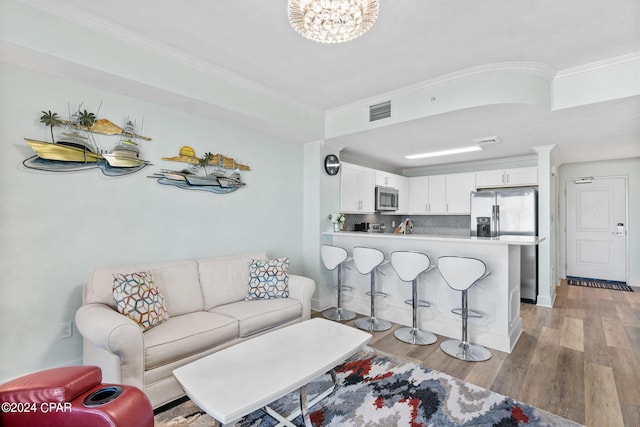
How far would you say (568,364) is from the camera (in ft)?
8.95

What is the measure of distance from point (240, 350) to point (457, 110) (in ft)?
9.41

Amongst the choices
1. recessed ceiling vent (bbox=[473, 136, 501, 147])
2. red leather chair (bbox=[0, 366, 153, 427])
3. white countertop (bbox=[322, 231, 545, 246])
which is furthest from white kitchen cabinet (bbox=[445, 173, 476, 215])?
red leather chair (bbox=[0, 366, 153, 427])

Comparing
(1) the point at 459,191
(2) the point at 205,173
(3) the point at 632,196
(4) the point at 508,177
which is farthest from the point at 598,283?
(2) the point at 205,173

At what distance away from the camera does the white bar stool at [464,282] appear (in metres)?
2.85

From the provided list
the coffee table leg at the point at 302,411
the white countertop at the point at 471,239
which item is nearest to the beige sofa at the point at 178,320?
the coffee table leg at the point at 302,411

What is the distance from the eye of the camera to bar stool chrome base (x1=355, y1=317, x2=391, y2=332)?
3.54m

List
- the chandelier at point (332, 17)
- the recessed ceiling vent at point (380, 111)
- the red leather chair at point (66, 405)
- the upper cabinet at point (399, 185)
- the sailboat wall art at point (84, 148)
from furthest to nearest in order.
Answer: the upper cabinet at point (399, 185), the recessed ceiling vent at point (380, 111), the sailboat wall art at point (84, 148), the chandelier at point (332, 17), the red leather chair at point (66, 405)

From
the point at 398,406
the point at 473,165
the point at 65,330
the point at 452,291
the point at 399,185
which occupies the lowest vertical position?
the point at 398,406

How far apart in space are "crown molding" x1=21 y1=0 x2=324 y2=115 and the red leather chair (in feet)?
7.61

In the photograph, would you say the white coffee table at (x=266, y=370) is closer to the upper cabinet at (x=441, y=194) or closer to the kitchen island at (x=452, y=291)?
the kitchen island at (x=452, y=291)

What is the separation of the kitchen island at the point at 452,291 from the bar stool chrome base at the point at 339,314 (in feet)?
0.55

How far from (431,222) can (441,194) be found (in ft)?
2.52

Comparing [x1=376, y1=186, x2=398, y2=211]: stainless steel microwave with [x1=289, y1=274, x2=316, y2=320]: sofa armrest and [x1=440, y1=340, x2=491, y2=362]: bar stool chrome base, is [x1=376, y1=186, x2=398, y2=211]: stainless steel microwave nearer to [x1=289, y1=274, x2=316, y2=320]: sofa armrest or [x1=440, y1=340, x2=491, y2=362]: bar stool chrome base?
[x1=289, y1=274, x2=316, y2=320]: sofa armrest

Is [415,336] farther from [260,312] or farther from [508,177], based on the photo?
[508,177]
